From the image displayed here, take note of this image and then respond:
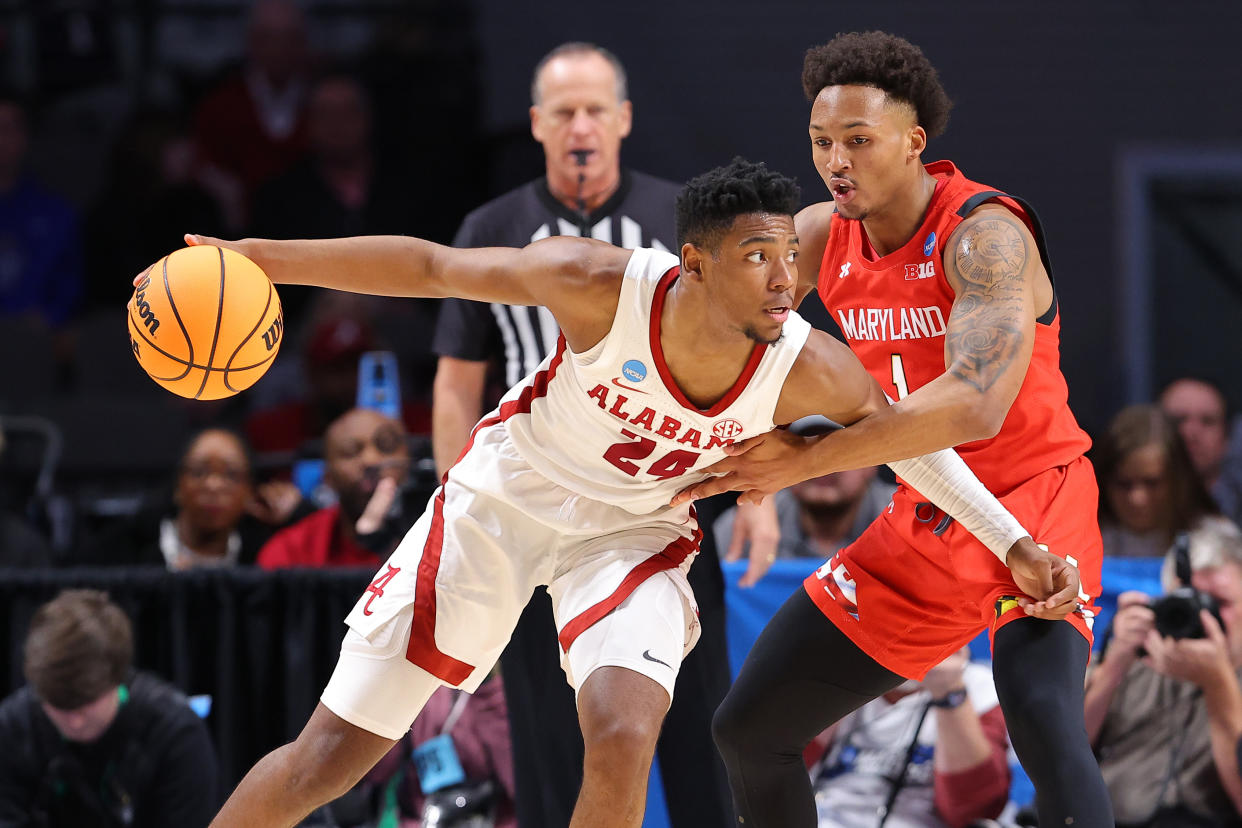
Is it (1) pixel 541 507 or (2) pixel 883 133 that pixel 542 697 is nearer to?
(1) pixel 541 507

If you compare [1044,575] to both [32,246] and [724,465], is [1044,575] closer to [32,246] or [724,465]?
[724,465]

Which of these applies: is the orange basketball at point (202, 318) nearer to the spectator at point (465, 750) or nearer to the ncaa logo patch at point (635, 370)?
the ncaa logo patch at point (635, 370)

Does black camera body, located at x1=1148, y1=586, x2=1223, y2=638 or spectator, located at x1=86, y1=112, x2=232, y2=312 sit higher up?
spectator, located at x1=86, y1=112, x2=232, y2=312

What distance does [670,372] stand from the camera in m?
3.35

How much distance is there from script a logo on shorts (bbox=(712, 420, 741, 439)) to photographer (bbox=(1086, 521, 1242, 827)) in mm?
1730

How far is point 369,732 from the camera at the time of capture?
3475mm

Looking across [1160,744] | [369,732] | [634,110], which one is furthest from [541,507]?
[634,110]

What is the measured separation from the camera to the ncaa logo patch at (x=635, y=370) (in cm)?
336

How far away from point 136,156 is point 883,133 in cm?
623

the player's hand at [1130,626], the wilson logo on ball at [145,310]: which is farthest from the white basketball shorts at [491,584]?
the player's hand at [1130,626]

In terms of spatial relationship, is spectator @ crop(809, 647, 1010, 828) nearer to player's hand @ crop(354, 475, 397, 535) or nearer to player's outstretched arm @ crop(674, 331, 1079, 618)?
player's outstretched arm @ crop(674, 331, 1079, 618)

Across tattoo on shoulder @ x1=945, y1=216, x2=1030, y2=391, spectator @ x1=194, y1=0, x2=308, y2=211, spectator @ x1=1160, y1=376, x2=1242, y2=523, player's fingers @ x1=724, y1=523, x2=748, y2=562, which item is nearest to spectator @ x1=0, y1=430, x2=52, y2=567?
player's fingers @ x1=724, y1=523, x2=748, y2=562

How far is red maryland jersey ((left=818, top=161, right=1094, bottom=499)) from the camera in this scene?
345cm

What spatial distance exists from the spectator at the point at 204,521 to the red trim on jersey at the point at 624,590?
9.64 feet
